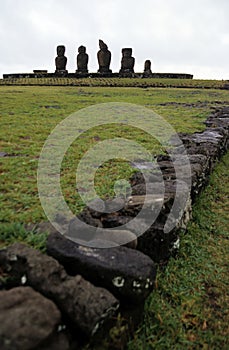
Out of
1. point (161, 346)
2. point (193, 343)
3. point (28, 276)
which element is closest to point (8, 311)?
point (28, 276)

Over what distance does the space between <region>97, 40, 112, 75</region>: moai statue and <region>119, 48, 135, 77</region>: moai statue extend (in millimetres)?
1186

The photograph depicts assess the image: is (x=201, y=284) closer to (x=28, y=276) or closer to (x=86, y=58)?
(x=28, y=276)

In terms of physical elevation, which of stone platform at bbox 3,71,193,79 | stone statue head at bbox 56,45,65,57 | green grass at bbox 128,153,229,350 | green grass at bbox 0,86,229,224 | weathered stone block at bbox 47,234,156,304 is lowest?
stone platform at bbox 3,71,193,79

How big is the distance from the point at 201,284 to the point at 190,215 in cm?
113

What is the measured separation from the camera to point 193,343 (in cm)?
241

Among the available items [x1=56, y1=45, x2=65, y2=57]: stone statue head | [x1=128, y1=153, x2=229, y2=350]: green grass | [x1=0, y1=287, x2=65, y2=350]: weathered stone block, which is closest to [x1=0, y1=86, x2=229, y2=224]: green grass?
[x1=128, y1=153, x2=229, y2=350]: green grass

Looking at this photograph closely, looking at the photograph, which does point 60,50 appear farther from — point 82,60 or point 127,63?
point 127,63

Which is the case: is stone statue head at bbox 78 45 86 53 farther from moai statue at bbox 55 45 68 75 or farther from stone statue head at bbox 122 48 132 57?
stone statue head at bbox 122 48 132 57

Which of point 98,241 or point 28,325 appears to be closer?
point 28,325

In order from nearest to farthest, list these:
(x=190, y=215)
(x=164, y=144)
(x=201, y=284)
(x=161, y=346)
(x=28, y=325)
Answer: (x=28, y=325) < (x=161, y=346) < (x=201, y=284) < (x=190, y=215) < (x=164, y=144)

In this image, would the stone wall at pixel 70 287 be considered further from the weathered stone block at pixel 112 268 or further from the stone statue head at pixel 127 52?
the stone statue head at pixel 127 52

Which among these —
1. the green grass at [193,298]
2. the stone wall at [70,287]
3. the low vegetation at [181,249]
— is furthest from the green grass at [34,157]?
the green grass at [193,298]

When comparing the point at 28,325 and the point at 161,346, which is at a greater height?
the point at 28,325

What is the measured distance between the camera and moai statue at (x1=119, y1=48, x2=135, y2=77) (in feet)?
97.4
